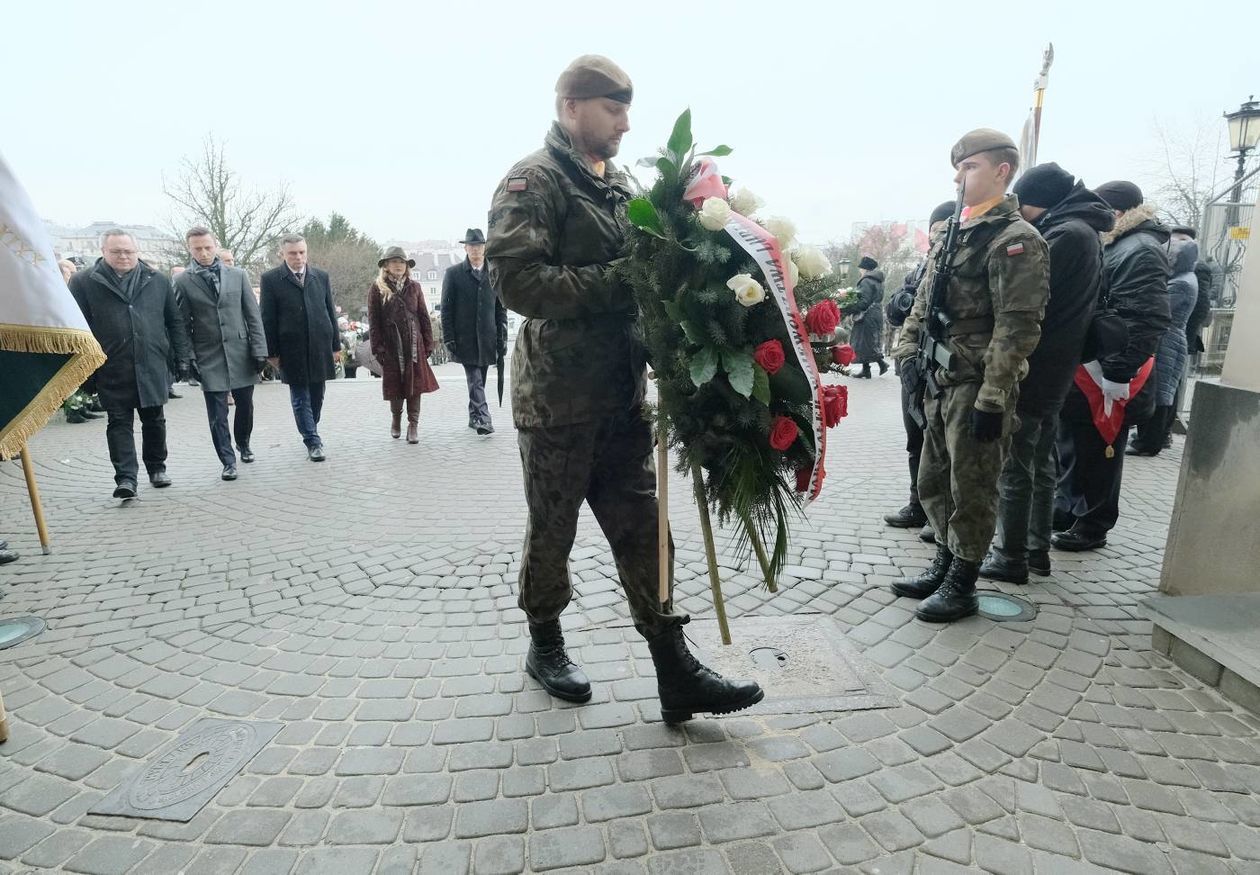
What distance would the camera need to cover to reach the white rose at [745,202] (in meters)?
2.43

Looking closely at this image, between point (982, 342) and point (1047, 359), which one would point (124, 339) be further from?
point (1047, 359)

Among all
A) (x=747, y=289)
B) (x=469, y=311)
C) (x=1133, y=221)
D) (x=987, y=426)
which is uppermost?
(x=1133, y=221)

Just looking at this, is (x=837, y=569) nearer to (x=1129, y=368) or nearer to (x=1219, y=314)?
(x=1129, y=368)

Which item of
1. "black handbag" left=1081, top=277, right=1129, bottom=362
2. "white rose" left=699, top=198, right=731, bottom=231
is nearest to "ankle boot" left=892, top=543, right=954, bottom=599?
"black handbag" left=1081, top=277, right=1129, bottom=362

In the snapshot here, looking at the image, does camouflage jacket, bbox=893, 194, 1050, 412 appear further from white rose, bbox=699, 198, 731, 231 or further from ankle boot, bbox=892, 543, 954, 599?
white rose, bbox=699, 198, 731, 231

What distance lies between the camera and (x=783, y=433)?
227 centimetres

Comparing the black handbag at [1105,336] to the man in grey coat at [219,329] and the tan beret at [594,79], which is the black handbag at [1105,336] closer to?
the tan beret at [594,79]

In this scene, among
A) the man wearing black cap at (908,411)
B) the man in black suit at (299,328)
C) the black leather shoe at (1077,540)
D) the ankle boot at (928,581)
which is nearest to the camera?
the ankle boot at (928,581)

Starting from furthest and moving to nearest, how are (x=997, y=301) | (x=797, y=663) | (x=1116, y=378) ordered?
(x=1116, y=378) < (x=997, y=301) < (x=797, y=663)

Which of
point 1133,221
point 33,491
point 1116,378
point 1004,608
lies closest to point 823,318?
point 1004,608

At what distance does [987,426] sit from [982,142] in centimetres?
138

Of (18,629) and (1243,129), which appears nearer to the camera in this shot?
(18,629)

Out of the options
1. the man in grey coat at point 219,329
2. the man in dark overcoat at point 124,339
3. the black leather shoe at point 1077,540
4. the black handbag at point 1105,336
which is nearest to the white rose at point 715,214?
the black handbag at point 1105,336

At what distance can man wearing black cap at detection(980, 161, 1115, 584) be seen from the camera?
3.83 metres
